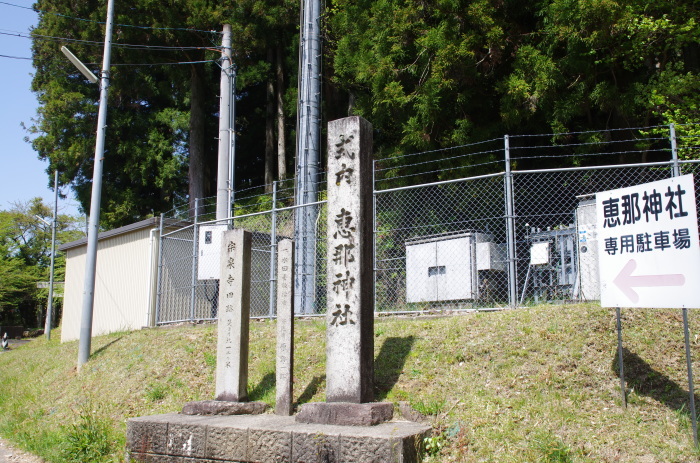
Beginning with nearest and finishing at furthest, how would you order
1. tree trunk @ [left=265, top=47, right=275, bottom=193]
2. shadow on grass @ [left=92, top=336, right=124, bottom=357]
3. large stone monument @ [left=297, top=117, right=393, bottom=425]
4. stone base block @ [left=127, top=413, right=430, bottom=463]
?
1. stone base block @ [left=127, top=413, right=430, bottom=463]
2. large stone monument @ [left=297, top=117, right=393, bottom=425]
3. shadow on grass @ [left=92, top=336, right=124, bottom=357]
4. tree trunk @ [left=265, top=47, right=275, bottom=193]

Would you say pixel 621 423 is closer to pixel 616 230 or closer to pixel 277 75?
pixel 616 230

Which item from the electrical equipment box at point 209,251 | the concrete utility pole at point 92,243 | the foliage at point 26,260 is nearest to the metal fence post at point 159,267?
the electrical equipment box at point 209,251

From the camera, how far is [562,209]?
1362 cm

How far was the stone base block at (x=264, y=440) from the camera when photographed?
5.27 meters

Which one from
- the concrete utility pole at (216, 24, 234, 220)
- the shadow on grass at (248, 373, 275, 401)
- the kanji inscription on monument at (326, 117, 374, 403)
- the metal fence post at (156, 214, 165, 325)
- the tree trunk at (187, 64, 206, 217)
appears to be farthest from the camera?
the tree trunk at (187, 64, 206, 217)

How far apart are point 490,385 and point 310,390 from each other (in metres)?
2.24

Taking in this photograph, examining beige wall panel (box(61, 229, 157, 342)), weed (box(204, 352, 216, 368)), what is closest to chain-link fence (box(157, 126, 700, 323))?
beige wall panel (box(61, 229, 157, 342))

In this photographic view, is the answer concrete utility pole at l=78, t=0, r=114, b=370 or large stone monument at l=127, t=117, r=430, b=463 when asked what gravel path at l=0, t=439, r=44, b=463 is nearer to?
large stone monument at l=127, t=117, r=430, b=463

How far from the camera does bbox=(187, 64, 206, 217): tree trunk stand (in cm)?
2226

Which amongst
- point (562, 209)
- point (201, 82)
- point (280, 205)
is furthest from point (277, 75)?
point (562, 209)

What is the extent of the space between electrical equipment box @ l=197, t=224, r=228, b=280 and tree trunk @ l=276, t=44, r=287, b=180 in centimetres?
911

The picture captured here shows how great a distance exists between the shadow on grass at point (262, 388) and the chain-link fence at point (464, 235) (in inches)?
102

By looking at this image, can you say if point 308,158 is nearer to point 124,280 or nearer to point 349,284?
point 349,284

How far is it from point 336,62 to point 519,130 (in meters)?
5.41
